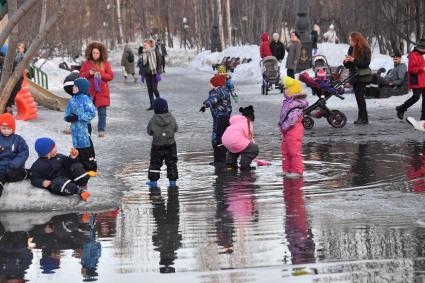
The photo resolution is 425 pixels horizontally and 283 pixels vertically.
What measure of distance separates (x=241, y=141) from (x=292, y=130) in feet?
2.65

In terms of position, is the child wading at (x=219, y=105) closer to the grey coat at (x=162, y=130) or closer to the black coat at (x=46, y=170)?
the grey coat at (x=162, y=130)

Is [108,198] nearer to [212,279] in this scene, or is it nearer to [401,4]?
[212,279]

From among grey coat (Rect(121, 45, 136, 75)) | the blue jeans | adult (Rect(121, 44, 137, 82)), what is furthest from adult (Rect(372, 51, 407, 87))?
grey coat (Rect(121, 45, 136, 75))

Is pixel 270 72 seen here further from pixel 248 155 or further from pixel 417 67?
pixel 248 155

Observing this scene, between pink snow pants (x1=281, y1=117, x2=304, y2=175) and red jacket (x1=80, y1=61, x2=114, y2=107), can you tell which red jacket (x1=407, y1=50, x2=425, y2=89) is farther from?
pink snow pants (x1=281, y1=117, x2=304, y2=175)

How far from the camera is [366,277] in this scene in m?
7.40

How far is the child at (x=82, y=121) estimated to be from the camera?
14059 mm

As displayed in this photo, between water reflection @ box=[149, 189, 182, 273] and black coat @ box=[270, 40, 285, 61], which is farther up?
black coat @ box=[270, 40, 285, 61]

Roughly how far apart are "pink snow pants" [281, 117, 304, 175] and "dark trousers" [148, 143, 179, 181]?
4.85 ft

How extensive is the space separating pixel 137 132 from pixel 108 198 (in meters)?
8.77

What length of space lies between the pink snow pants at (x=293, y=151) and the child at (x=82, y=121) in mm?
2463

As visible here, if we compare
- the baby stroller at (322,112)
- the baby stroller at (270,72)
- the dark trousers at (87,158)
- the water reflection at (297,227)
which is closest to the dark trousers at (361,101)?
the baby stroller at (322,112)

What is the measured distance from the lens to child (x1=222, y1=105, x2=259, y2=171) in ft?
46.8

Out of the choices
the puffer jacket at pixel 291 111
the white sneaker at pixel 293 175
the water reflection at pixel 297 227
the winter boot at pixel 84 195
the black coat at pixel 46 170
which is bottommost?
the water reflection at pixel 297 227
